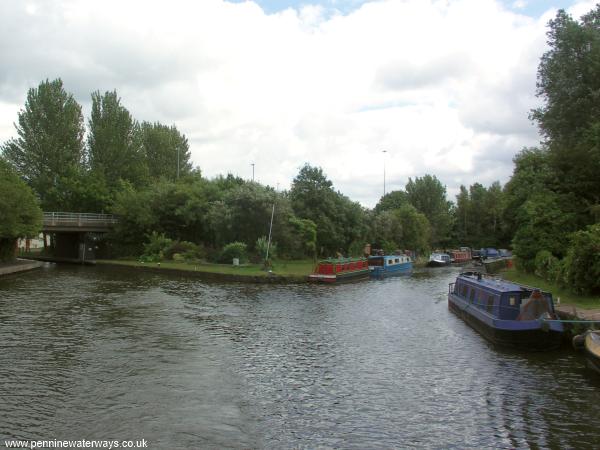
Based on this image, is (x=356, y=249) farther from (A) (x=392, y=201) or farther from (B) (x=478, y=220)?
(B) (x=478, y=220)

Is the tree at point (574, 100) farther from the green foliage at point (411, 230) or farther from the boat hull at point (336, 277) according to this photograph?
the green foliage at point (411, 230)

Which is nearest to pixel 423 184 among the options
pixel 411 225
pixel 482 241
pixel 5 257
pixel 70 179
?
pixel 482 241

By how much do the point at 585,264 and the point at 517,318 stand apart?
5799 mm

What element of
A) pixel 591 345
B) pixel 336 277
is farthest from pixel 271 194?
pixel 591 345

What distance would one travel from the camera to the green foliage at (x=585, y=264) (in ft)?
69.1

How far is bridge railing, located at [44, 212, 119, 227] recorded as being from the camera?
54438 mm

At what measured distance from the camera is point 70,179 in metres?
59.9

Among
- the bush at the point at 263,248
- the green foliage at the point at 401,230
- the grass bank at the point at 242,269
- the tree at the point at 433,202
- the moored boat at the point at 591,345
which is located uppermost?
the tree at the point at 433,202

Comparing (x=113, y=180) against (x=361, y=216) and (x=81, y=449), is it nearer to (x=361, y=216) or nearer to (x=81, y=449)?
(x=361, y=216)

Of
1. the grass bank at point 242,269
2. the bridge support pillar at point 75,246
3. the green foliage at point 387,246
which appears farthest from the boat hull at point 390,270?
the bridge support pillar at point 75,246

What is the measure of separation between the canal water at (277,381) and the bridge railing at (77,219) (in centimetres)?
3294

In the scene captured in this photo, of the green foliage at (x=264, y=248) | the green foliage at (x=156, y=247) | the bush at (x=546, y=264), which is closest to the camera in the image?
the bush at (x=546, y=264)

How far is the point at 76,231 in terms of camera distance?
2285 inches

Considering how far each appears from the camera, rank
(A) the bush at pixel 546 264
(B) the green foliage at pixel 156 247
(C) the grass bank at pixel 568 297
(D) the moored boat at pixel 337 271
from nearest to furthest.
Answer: (C) the grass bank at pixel 568 297
(A) the bush at pixel 546 264
(D) the moored boat at pixel 337 271
(B) the green foliage at pixel 156 247
